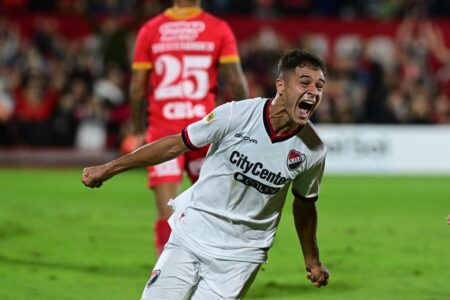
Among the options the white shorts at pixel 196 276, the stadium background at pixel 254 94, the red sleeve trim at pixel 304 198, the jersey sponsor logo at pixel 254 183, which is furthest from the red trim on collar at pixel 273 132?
the stadium background at pixel 254 94

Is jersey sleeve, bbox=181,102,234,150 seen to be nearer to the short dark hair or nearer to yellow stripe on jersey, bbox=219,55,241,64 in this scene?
the short dark hair

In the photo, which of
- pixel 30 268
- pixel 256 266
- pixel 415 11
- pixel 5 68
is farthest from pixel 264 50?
pixel 256 266

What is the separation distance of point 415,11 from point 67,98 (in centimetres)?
→ 806

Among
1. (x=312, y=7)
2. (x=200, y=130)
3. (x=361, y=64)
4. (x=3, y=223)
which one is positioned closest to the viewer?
(x=200, y=130)

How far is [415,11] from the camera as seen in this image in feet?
75.4

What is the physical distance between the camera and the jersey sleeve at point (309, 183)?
5996mm

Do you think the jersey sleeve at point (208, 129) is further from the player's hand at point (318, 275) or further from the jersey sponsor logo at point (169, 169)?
the jersey sponsor logo at point (169, 169)

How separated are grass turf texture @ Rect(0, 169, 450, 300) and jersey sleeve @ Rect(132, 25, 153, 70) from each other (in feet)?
5.95

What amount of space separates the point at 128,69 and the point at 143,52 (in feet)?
44.1

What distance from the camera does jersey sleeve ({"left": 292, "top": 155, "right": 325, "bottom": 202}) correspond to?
6.00 metres

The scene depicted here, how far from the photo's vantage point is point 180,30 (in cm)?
827

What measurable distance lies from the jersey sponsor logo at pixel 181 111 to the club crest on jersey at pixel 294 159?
254cm

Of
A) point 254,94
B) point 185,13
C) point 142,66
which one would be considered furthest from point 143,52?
point 254,94

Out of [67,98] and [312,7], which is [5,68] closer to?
[67,98]
